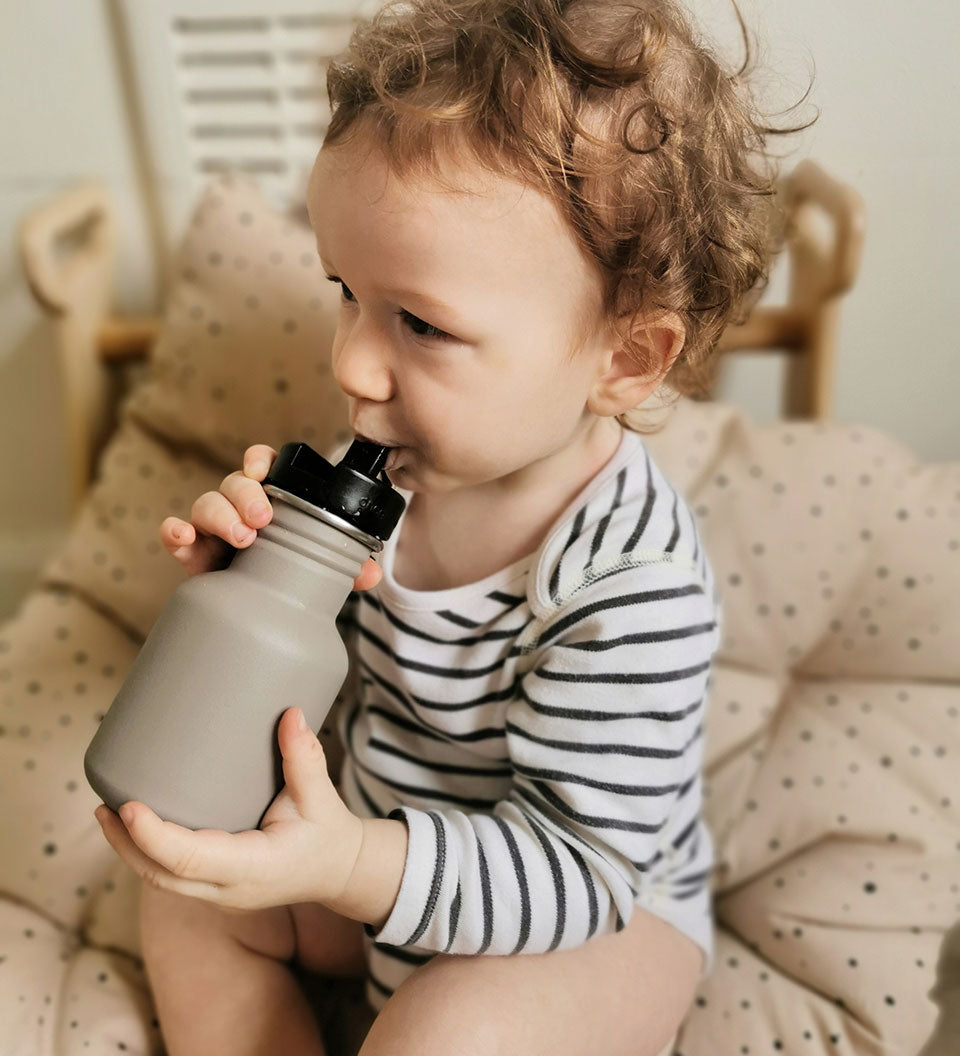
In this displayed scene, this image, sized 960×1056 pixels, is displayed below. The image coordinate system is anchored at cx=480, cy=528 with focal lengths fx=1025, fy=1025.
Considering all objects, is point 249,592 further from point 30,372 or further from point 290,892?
point 30,372

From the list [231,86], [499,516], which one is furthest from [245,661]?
[231,86]

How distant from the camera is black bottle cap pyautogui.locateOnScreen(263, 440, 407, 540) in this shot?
0.51 m

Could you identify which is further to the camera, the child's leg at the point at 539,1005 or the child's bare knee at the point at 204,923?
the child's bare knee at the point at 204,923

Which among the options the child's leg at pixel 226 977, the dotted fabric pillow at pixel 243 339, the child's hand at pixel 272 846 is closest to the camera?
the child's hand at pixel 272 846

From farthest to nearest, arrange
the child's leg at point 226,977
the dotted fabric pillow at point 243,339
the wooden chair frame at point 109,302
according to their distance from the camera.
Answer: the dotted fabric pillow at point 243,339
the wooden chair frame at point 109,302
the child's leg at point 226,977

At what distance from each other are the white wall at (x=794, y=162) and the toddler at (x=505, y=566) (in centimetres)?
6

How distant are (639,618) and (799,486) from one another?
36cm

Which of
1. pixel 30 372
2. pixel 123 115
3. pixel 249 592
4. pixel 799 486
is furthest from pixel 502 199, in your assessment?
pixel 30 372

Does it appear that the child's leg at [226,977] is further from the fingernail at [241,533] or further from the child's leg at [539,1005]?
the fingernail at [241,533]

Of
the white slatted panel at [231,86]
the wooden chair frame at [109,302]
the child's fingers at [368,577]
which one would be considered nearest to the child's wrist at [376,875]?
the child's fingers at [368,577]

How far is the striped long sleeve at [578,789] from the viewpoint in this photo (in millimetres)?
587

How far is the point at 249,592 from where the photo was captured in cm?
50

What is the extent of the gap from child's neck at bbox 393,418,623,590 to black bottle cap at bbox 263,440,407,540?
159 mm

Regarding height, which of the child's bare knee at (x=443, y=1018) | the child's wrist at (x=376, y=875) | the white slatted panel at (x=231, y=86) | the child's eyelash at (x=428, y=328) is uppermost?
the white slatted panel at (x=231, y=86)
